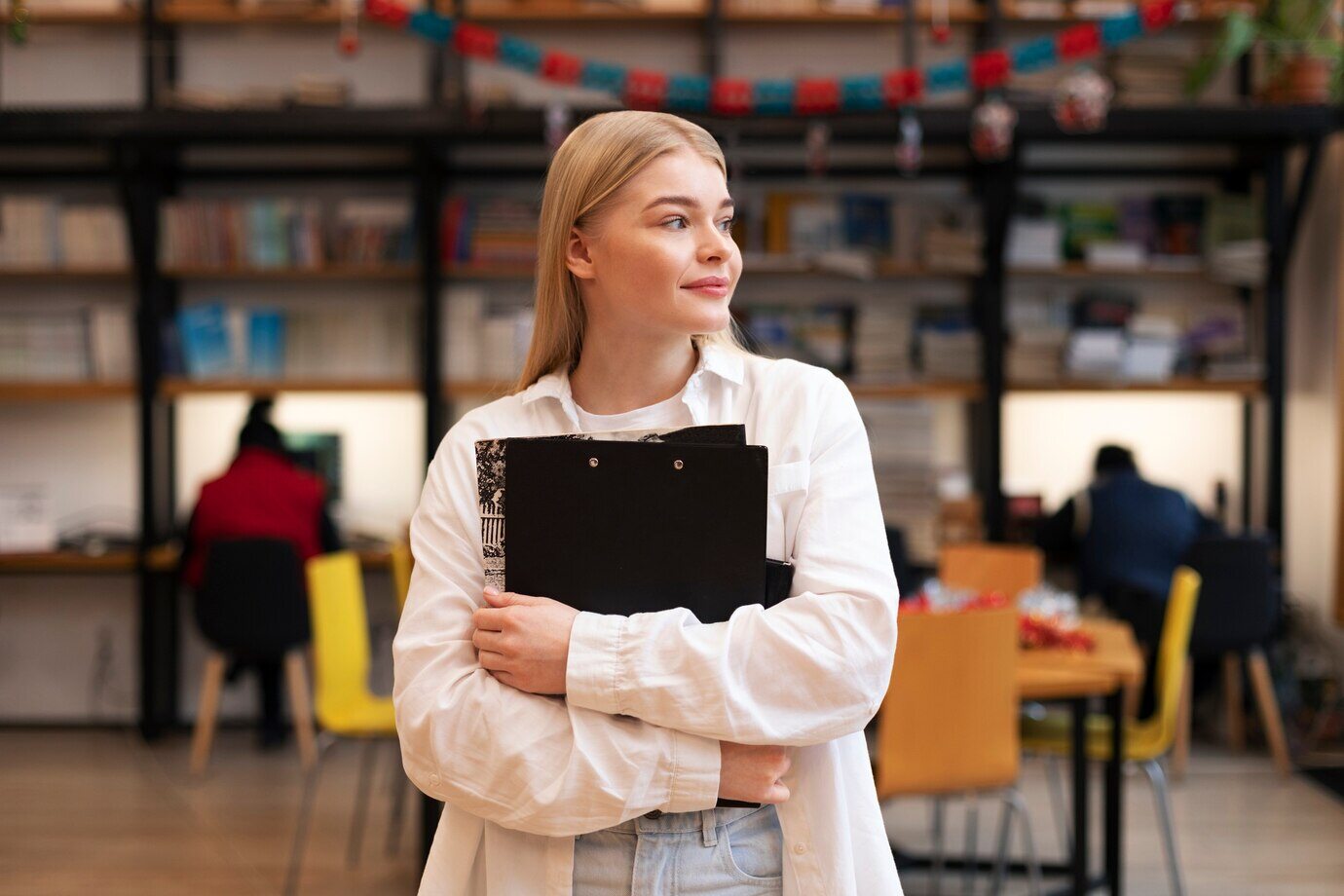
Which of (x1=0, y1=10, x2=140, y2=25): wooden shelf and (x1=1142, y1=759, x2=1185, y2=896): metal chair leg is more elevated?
(x1=0, y1=10, x2=140, y2=25): wooden shelf

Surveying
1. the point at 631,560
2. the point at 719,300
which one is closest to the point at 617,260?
the point at 719,300

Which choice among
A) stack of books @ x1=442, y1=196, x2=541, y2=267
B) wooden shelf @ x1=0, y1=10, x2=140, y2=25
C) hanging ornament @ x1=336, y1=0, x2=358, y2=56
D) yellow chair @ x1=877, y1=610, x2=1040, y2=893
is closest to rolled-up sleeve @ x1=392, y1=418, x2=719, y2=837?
yellow chair @ x1=877, y1=610, x2=1040, y2=893

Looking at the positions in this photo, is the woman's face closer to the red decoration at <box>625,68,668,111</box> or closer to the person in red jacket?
the red decoration at <box>625,68,668,111</box>

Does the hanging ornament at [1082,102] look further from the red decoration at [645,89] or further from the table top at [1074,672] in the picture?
the table top at [1074,672]

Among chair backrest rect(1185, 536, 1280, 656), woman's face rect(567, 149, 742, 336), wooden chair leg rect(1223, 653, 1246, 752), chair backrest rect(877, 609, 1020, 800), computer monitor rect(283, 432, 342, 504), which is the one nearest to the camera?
woman's face rect(567, 149, 742, 336)

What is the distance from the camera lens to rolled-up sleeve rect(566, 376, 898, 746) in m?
1.25

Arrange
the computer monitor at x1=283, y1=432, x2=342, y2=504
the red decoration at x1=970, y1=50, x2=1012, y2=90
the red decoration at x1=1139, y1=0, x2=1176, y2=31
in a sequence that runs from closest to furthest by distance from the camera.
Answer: the red decoration at x1=1139, y1=0, x2=1176, y2=31, the red decoration at x1=970, y1=50, x2=1012, y2=90, the computer monitor at x1=283, y1=432, x2=342, y2=504

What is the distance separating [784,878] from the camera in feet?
4.35

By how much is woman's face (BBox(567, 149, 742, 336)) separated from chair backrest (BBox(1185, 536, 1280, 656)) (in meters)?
4.14

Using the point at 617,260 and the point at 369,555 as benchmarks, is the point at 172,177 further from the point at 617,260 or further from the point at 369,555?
the point at 617,260

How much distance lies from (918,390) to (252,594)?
9.36ft

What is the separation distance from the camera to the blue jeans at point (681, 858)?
131 centimetres

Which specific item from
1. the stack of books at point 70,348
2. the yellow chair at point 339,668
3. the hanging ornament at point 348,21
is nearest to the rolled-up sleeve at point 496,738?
the yellow chair at point 339,668

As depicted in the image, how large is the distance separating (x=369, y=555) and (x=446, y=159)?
1818mm
